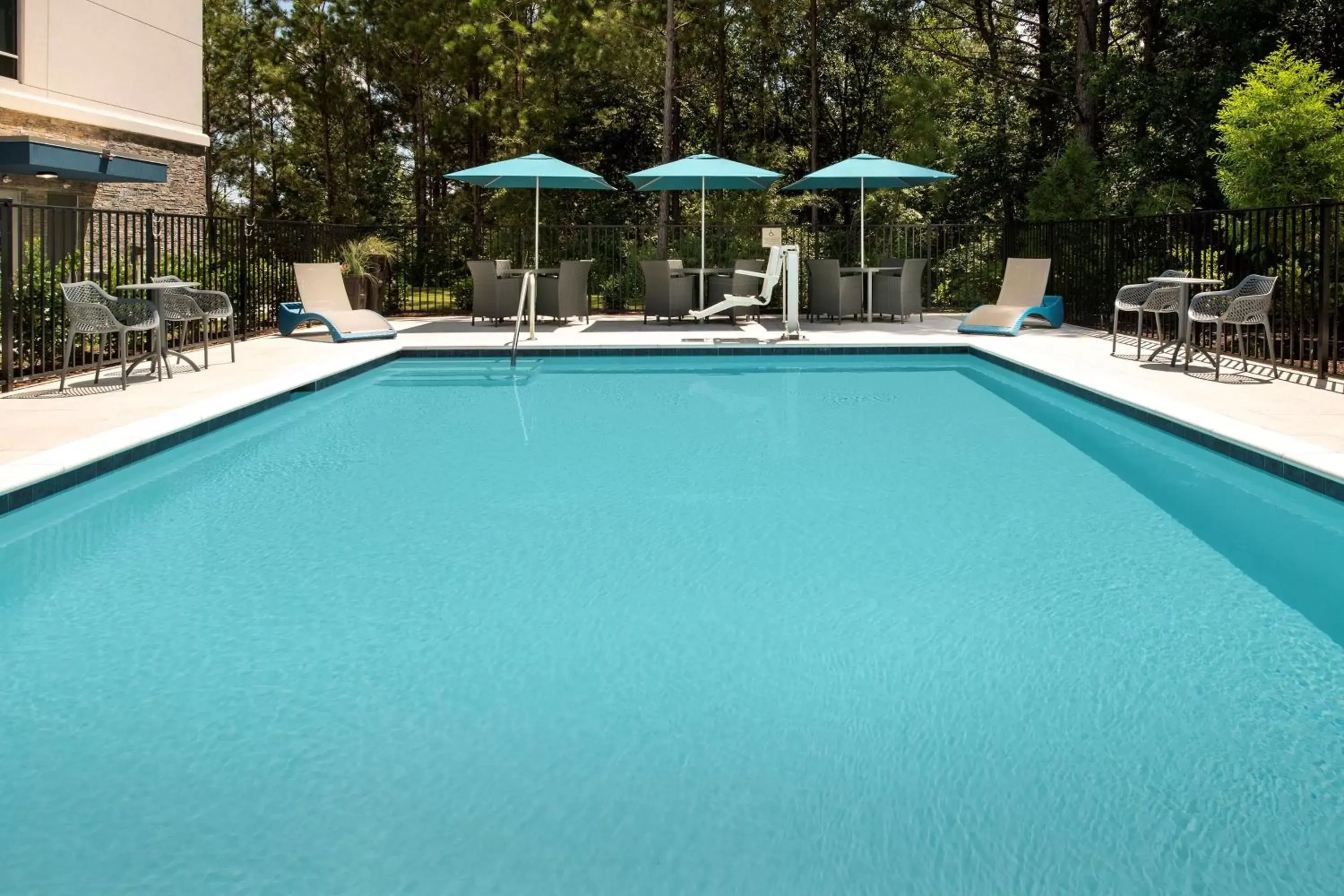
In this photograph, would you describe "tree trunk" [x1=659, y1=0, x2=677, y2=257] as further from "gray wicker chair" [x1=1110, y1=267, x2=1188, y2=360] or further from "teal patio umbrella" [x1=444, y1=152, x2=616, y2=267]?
"gray wicker chair" [x1=1110, y1=267, x2=1188, y2=360]

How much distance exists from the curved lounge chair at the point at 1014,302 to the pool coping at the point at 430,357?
1499mm

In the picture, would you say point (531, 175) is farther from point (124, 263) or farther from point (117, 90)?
point (117, 90)

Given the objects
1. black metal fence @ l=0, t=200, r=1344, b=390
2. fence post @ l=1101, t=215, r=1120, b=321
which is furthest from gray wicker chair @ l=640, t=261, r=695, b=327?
fence post @ l=1101, t=215, r=1120, b=321

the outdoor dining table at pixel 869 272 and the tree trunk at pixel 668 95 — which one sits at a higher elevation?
the tree trunk at pixel 668 95

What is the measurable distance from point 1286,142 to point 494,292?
1009cm

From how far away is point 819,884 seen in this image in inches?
99.5

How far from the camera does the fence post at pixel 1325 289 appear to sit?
9.12 m

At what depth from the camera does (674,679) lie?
12.6 feet

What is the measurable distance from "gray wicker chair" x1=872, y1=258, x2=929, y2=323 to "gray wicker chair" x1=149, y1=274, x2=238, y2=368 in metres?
9.51

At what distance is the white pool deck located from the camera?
695cm

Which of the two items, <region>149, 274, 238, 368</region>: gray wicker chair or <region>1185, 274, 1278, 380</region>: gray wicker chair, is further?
<region>149, 274, 238, 368</region>: gray wicker chair

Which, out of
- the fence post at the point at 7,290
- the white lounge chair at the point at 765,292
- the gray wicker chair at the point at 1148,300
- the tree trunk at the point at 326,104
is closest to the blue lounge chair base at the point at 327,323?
the white lounge chair at the point at 765,292

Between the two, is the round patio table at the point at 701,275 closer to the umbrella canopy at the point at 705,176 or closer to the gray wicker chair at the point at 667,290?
the gray wicker chair at the point at 667,290

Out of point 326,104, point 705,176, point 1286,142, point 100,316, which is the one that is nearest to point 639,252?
point 705,176
